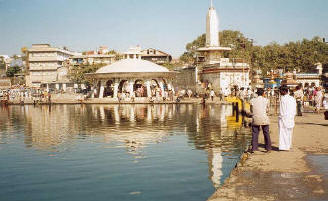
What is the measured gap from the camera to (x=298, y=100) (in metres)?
20.7

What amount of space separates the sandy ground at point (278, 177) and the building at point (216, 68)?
1448 inches

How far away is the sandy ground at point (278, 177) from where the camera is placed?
234 inches

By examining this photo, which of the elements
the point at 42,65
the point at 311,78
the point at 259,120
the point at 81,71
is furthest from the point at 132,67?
the point at 42,65

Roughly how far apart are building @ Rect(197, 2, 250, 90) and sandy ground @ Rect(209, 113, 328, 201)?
36781mm

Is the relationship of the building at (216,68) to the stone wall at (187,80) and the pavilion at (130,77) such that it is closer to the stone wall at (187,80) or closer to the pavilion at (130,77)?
the stone wall at (187,80)

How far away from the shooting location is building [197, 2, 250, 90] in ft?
154

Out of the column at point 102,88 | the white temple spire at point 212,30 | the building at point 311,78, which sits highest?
the white temple spire at point 212,30

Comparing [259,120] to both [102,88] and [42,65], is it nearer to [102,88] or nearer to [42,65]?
[102,88]

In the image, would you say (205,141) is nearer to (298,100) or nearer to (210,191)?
(210,191)

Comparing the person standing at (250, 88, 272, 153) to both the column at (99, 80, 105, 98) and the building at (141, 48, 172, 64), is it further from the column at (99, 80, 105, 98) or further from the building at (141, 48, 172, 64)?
the building at (141, 48, 172, 64)

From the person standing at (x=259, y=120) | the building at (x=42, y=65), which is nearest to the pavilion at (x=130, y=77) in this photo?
the person standing at (x=259, y=120)

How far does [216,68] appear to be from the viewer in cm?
4756

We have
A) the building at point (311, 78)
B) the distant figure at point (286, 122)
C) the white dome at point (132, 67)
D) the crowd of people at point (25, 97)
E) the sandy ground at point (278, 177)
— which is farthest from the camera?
the building at point (311, 78)

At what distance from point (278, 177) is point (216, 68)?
135 feet
